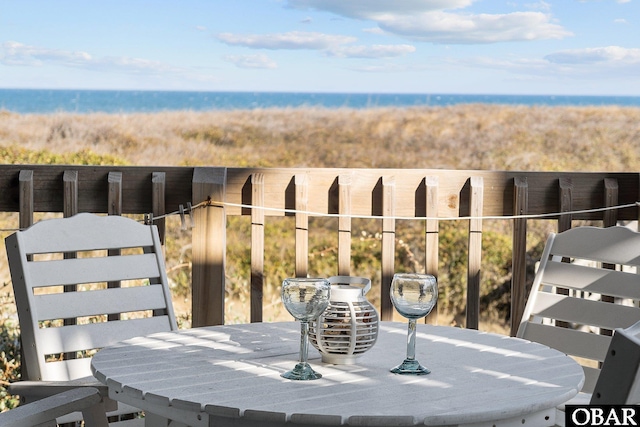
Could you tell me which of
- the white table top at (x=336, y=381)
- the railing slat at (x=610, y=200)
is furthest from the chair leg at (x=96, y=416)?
the railing slat at (x=610, y=200)

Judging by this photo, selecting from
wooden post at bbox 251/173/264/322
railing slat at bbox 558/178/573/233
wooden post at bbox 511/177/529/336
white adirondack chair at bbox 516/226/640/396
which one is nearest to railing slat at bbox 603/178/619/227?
railing slat at bbox 558/178/573/233

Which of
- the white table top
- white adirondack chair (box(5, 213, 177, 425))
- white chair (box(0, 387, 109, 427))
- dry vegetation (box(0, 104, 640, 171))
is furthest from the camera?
dry vegetation (box(0, 104, 640, 171))

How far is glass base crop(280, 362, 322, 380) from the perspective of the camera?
1634mm

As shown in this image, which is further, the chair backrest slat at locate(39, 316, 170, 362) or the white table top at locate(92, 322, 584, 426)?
the chair backrest slat at locate(39, 316, 170, 362)

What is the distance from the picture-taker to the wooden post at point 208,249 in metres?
2.97

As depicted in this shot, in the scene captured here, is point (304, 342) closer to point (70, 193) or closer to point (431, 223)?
point (431, 223)

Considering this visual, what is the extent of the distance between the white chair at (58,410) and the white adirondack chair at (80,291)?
1.48ft

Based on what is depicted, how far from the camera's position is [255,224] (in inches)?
117

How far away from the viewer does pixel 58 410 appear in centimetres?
167

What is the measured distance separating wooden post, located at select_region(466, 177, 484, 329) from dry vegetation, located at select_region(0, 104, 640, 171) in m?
12.9

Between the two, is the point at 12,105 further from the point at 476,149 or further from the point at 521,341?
the point at 521,341

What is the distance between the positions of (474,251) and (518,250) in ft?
0.54

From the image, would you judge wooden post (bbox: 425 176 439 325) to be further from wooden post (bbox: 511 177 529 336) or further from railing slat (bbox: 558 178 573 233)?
railing slat (bbox: 558 178 573 233)

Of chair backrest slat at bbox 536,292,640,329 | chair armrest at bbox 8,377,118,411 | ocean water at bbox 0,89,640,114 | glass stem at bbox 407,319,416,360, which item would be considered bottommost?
chair armrest at bbox 8,377,118,411
